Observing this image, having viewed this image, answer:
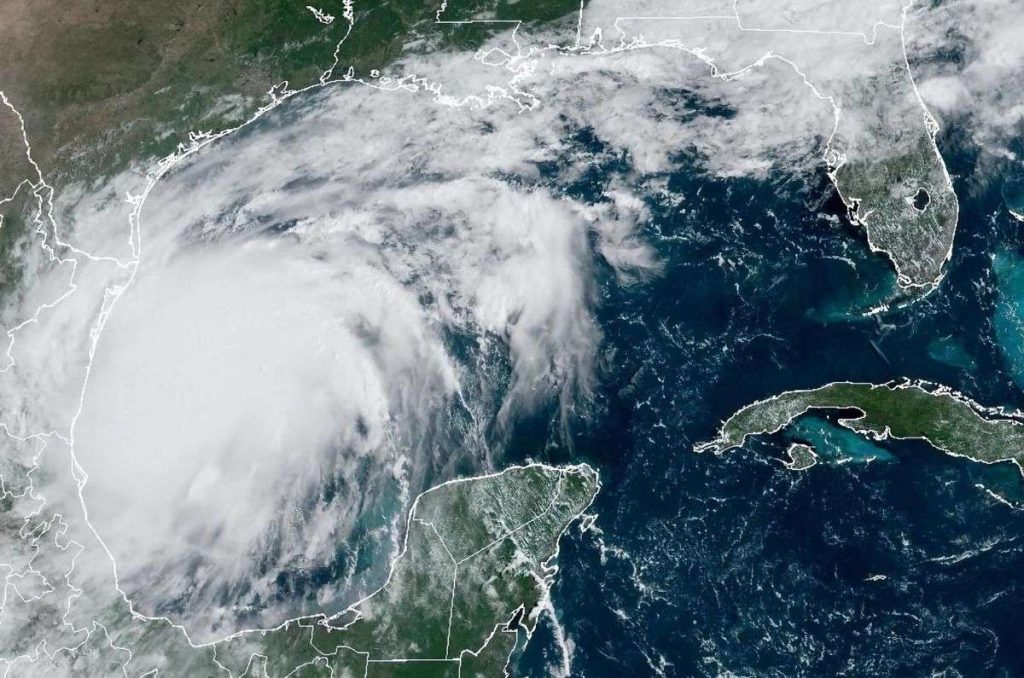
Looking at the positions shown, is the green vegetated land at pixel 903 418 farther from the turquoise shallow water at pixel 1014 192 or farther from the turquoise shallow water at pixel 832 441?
the turquoise shallow water at pixel 1014 192

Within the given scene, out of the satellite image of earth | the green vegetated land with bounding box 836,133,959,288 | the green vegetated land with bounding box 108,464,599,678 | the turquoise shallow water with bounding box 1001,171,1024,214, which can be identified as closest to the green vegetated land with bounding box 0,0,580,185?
the satellite image of earth

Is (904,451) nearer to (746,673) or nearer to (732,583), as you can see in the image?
(732,583)

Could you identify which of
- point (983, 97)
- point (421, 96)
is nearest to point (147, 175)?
point (421, 96)

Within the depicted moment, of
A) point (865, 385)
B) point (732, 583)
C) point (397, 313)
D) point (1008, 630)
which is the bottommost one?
point (1008, 630)

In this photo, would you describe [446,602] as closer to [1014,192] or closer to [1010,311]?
[1010,311]

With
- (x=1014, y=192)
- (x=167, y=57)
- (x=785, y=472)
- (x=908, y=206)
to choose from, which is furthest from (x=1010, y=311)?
(x=167, y=57)

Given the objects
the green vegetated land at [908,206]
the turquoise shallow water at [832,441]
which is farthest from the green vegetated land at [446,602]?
the green vegetated land at [908,206]

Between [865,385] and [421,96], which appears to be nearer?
[865,385]
